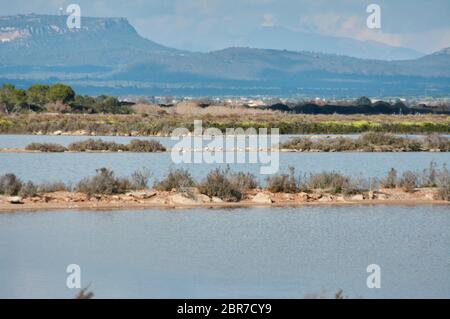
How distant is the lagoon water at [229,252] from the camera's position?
42.0ft

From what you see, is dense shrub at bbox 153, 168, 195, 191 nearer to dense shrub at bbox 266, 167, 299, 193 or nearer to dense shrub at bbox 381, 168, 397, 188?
dense shrub at bbox 266, 167, 299, 193

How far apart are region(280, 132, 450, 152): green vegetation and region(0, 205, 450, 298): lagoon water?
61.6ft

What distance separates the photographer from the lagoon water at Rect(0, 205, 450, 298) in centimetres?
1280

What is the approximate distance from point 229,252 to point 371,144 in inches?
1008

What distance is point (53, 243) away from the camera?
1599cm

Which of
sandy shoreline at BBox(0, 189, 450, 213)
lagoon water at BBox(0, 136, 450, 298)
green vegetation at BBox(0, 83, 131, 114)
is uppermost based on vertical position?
green vegetation at BBox(0, 83, 131, 114)

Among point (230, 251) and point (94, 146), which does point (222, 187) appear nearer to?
point (230, 251)

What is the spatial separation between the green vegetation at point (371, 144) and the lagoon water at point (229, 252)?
61.6 ft

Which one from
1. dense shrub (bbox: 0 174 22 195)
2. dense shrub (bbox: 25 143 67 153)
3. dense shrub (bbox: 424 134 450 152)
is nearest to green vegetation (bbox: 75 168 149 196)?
dense shrub (bbox: 0 174 22 195)

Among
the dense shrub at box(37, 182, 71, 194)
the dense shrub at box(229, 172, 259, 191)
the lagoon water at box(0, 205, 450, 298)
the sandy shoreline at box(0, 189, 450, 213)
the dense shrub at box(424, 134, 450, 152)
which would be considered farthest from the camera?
the dense shrub at box(424, 134, 450, 152)

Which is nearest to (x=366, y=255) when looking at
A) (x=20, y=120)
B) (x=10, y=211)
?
(x=10, y=211)

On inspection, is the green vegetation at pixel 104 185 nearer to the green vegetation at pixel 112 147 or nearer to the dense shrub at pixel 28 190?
the dense shrub at pixel 28 190
